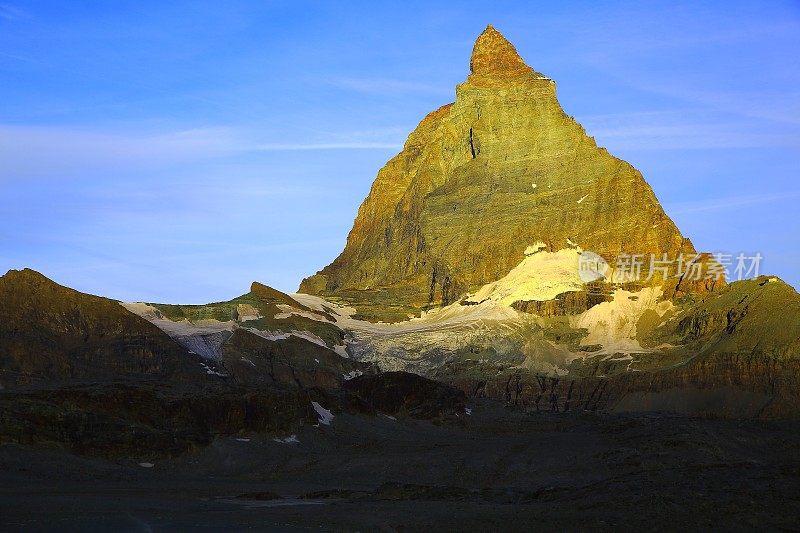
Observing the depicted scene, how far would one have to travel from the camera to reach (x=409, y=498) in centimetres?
13925

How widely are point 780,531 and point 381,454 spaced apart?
302 feet

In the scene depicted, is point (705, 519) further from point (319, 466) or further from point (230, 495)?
point (319, 466)

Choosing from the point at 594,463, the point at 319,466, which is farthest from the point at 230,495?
the point at 594,463

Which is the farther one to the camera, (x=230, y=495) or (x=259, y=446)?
(x=259, y=446)

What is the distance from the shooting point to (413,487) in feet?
488

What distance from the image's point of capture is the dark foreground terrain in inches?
4419

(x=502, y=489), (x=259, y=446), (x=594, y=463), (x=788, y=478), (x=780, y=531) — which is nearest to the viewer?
(x=780, y=531)

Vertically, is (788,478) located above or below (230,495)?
above

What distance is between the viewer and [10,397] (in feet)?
594

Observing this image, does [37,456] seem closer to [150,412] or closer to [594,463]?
[150,412]

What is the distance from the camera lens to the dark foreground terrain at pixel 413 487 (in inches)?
4419

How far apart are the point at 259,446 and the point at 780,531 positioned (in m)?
94.5

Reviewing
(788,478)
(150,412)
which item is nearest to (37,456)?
(150,412)

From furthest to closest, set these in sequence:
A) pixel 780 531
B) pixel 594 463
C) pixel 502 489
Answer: pixel 594 463 → pixel 502 489 → pixel 780 531
